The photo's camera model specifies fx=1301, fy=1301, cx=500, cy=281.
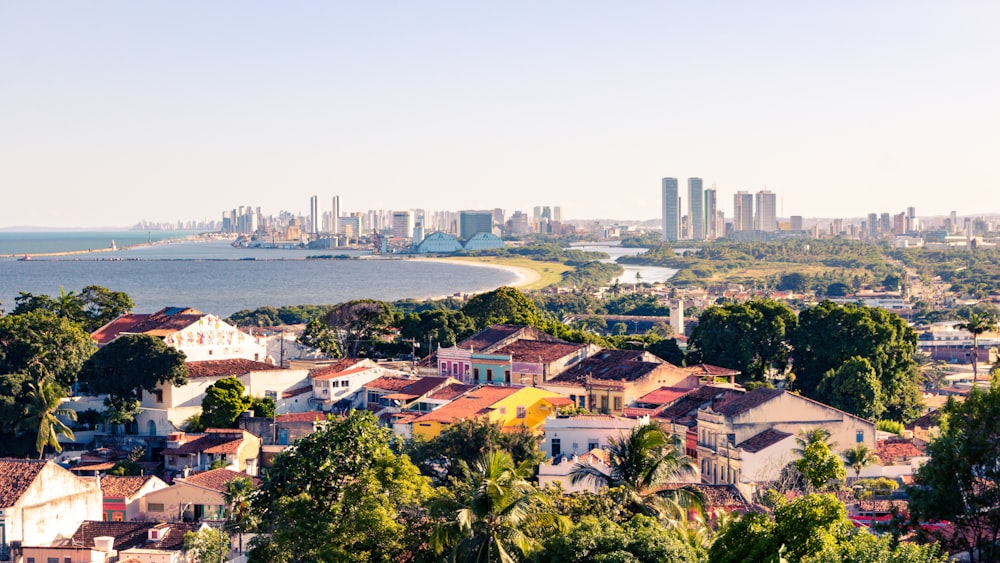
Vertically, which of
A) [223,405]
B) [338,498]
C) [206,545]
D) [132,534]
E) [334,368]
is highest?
[338,498]

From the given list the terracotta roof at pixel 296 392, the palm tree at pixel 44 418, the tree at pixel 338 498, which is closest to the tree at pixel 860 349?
the terracotta roof at pixel 296 392

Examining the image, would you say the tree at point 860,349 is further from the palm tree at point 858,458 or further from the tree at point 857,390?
the palm tree at point 858,458

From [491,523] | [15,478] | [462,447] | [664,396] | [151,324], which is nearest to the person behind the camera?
[491,523]

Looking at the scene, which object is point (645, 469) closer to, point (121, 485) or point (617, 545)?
point (617, 545)

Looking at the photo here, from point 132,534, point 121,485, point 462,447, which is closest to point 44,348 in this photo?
point 121,485

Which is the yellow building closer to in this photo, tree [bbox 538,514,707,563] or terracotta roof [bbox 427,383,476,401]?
terracotta roof [bbox 427,383,476,401]

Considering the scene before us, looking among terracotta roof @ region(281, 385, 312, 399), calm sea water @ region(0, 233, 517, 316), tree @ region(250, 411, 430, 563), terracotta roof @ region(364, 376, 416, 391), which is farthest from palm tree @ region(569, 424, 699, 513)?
calm sea water @ region(0, 233, 517, 316)
